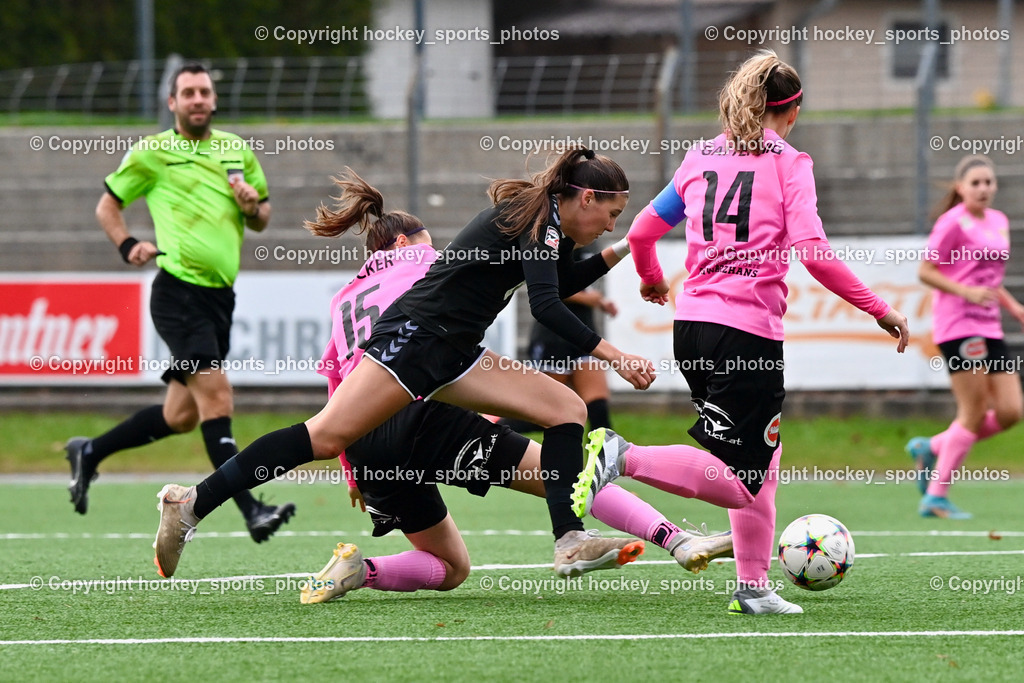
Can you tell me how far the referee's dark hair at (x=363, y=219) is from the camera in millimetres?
5148

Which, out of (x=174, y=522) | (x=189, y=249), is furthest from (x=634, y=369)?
(x=189, y=249)

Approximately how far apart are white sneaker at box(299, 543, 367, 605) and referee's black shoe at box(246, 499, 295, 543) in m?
1.48

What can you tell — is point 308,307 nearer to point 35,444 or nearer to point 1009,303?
point 35,444

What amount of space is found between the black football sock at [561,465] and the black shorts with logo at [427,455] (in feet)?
0.77

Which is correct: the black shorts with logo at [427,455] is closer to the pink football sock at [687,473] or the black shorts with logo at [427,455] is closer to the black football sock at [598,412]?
the pink football sock at [687,473]

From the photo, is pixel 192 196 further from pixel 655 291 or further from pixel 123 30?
pixel 123 30

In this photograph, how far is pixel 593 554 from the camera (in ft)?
14.4

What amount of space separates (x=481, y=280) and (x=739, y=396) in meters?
0.96

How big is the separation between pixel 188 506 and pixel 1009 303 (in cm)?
563

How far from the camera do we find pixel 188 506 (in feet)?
15.3

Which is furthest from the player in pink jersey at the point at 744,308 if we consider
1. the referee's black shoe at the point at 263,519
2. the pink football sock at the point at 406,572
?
the referee's black shoe at the point at 263,519

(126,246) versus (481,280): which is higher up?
(126,246)

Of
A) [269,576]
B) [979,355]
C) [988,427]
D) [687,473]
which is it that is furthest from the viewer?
[988,427]

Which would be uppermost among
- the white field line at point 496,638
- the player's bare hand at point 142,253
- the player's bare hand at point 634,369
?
the player's bare hand at point 142,253
